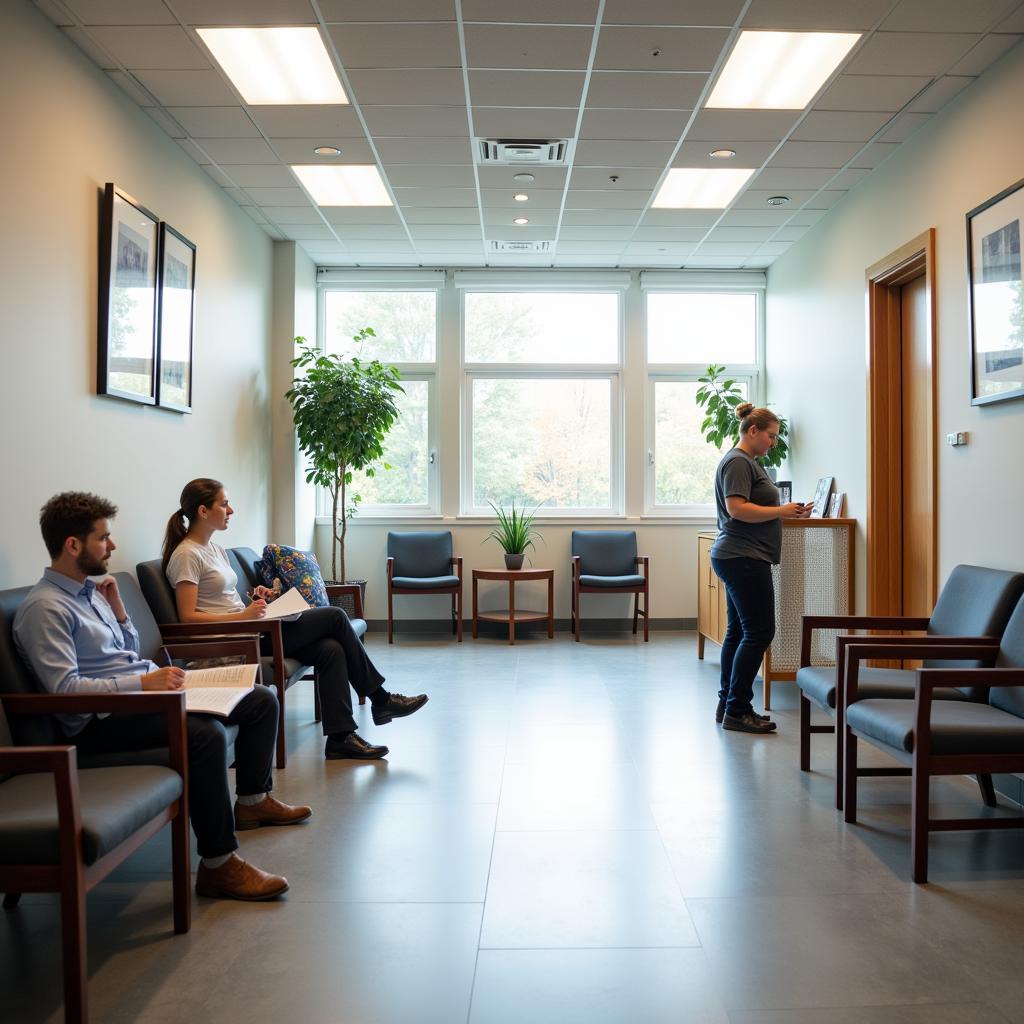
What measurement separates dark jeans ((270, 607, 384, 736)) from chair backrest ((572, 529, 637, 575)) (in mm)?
3668

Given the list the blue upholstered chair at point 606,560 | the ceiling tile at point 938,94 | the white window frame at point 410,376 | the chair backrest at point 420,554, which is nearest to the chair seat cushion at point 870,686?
the ceiling tile at point 938,94

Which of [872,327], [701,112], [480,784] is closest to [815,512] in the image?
[872,327]

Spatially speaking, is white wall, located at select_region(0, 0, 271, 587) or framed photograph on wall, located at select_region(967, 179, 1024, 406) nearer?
white wall, located at select_region(0, 0, 271, 587)

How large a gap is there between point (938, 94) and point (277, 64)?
298 centimetres

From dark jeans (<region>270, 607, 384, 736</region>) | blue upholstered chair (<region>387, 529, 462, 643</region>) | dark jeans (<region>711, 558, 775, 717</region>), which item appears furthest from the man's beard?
blue upholstered chair (<region>387, 529, 462, 643</region>)

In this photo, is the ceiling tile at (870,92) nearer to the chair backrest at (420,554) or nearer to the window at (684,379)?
the window at (684,379)

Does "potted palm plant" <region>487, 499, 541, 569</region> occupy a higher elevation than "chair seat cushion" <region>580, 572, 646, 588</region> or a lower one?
higher

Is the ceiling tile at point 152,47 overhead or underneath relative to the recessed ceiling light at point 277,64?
underneath

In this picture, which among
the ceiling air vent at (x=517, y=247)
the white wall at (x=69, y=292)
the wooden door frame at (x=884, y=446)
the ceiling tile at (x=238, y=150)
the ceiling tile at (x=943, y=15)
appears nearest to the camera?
the white wall at (x=69, y=292)

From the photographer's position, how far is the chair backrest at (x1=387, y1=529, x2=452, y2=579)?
7.41 metres

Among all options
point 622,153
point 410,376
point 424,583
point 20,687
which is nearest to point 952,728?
point 20,687

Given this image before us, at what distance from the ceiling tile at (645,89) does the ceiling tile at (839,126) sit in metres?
0.65

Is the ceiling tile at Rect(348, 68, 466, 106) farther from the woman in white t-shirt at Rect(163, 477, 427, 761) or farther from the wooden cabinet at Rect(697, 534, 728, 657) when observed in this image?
the wooden cabinet at Rect(697, 534, 728, 657)

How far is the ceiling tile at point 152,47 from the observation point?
360cm
